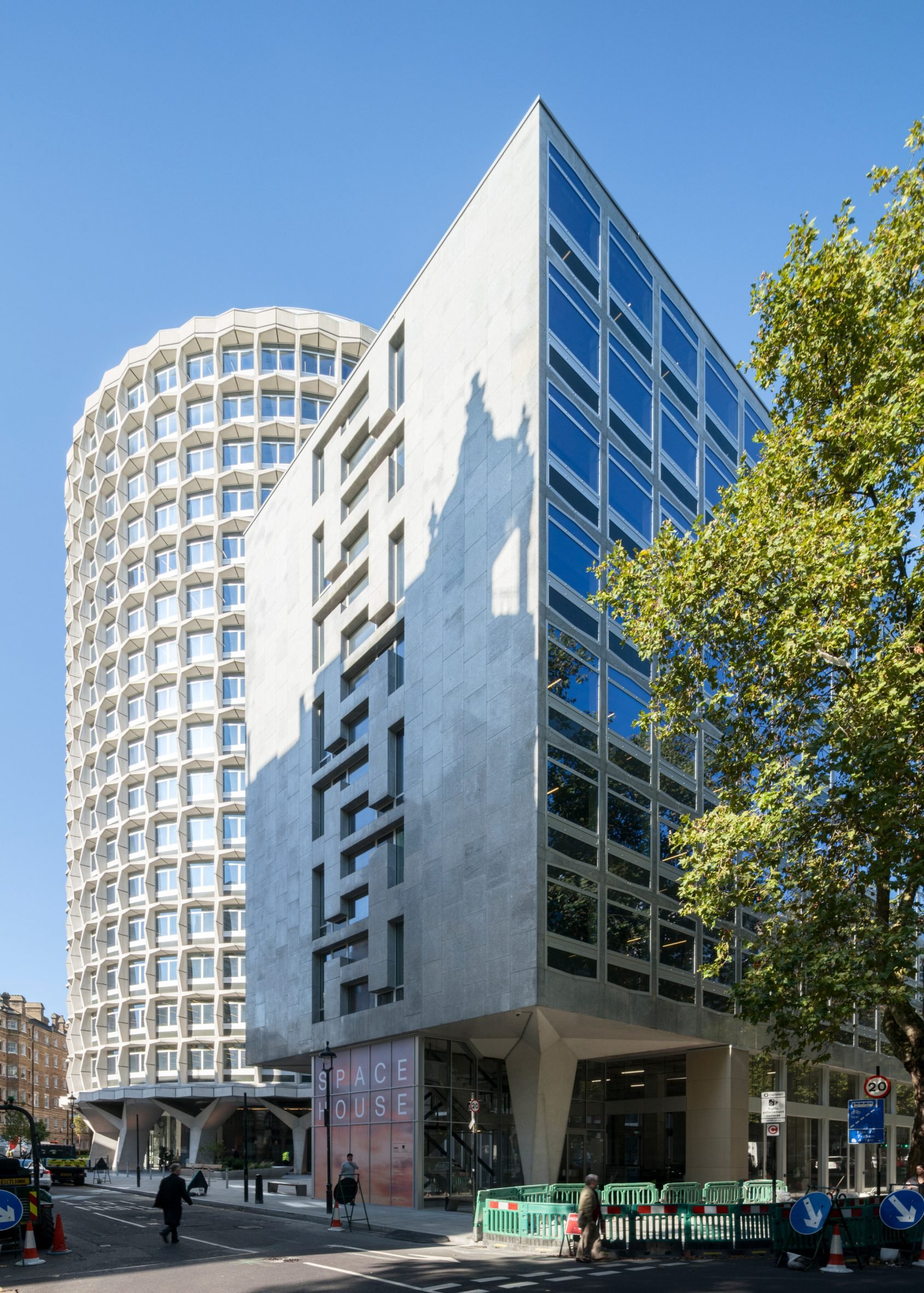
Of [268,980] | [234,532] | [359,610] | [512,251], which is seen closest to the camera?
[512,251]

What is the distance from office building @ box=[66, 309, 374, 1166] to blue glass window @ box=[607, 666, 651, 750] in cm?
4608

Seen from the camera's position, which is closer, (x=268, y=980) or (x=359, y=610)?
(x=359, y=610)

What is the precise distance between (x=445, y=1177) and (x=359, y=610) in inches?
763

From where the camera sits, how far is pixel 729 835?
24062 millimetres

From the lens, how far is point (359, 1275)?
1781 centimetres

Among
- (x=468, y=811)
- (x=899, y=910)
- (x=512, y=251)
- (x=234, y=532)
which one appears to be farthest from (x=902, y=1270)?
(x=234, y=532)

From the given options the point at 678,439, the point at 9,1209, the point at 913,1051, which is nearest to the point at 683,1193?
the point at 913,1051

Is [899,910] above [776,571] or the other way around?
the other way around

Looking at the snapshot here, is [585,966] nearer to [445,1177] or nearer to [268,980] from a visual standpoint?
[445,1177]

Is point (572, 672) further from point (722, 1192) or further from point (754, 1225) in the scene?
point (754, 1225)

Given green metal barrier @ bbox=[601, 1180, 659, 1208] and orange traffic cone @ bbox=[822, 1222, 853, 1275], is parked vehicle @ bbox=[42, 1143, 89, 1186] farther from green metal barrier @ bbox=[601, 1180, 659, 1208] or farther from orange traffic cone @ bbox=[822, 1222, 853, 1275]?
orange traffic cone @ bbox=[822, 1222, 853, 1275]

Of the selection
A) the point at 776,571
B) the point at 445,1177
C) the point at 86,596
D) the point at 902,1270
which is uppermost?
the point at 86,596

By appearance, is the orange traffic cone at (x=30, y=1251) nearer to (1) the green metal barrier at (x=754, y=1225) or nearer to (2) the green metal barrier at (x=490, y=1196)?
(2) the green metal barrier at (x=490, y=1196)

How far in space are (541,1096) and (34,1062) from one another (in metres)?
125
